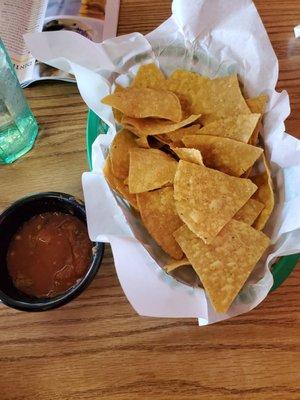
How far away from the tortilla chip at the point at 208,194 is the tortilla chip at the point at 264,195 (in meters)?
0.03

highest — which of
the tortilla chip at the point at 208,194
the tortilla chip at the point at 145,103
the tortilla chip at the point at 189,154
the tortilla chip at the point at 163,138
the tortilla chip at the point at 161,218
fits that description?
the tortilla chip at the point at 145,103

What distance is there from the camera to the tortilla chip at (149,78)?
94 centimetres

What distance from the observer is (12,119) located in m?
0.94

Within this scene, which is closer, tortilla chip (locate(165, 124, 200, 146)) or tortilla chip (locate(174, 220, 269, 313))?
tortilla chip (locate(174, 220, 269, 313))

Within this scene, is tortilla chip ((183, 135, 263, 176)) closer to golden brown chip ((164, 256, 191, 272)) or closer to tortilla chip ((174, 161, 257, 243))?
tortilla chip ((174, 161, 257, 243))

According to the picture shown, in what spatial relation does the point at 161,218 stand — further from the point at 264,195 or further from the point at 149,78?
the point at 149,78

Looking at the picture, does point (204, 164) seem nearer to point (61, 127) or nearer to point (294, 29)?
point (61, 127)

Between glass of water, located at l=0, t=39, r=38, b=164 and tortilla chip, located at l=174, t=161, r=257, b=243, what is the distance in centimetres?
34

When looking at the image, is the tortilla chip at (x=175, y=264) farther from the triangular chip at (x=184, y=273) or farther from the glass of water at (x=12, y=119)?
the glass of water at (x=12, y=119)

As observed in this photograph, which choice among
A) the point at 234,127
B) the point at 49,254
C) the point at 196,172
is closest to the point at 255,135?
the point at 234,127

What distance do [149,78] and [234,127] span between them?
0.66 feet

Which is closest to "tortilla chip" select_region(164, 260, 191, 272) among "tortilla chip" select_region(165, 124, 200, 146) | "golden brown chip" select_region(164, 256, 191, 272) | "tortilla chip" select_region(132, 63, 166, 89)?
"golden brown chip" select_region(164, 256, 191, 272)

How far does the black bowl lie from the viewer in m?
0.75

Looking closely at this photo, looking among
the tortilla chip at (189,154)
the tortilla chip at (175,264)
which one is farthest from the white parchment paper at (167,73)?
the tortilla chip at (189,154)
